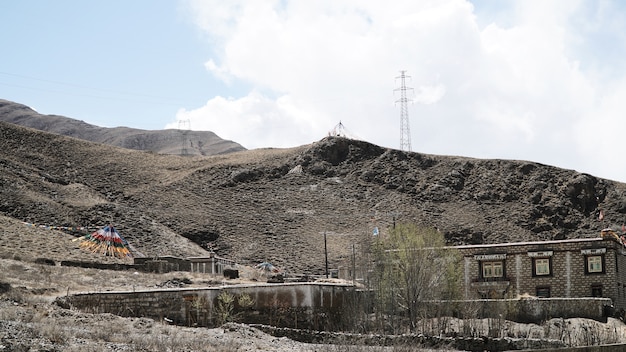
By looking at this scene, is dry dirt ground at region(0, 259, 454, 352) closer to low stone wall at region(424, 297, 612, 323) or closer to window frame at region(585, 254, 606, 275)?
low stone wall at region(424, 297, 612, 323)

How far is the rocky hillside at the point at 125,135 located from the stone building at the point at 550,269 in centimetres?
13564

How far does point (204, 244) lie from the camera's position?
6462 centimetres

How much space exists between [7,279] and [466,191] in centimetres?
5636

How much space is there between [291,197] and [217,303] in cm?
5305

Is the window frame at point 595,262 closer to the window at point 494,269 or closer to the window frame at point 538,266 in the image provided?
the window frame at point 538,266

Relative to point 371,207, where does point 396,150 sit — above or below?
above

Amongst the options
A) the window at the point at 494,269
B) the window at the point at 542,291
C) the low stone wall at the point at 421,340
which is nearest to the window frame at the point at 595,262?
the window at the point at 542,291

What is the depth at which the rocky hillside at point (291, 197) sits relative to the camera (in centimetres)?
6253

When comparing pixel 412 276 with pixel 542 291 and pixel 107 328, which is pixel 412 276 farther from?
pixel 107 328

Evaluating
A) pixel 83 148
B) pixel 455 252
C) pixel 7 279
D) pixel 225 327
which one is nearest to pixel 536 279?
pixel 455 252

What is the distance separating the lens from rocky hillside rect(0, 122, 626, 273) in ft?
205

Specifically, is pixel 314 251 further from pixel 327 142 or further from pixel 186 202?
pixel 327 142

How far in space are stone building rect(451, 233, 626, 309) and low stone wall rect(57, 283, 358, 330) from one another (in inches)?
530

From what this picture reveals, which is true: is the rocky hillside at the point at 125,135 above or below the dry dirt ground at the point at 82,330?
above
